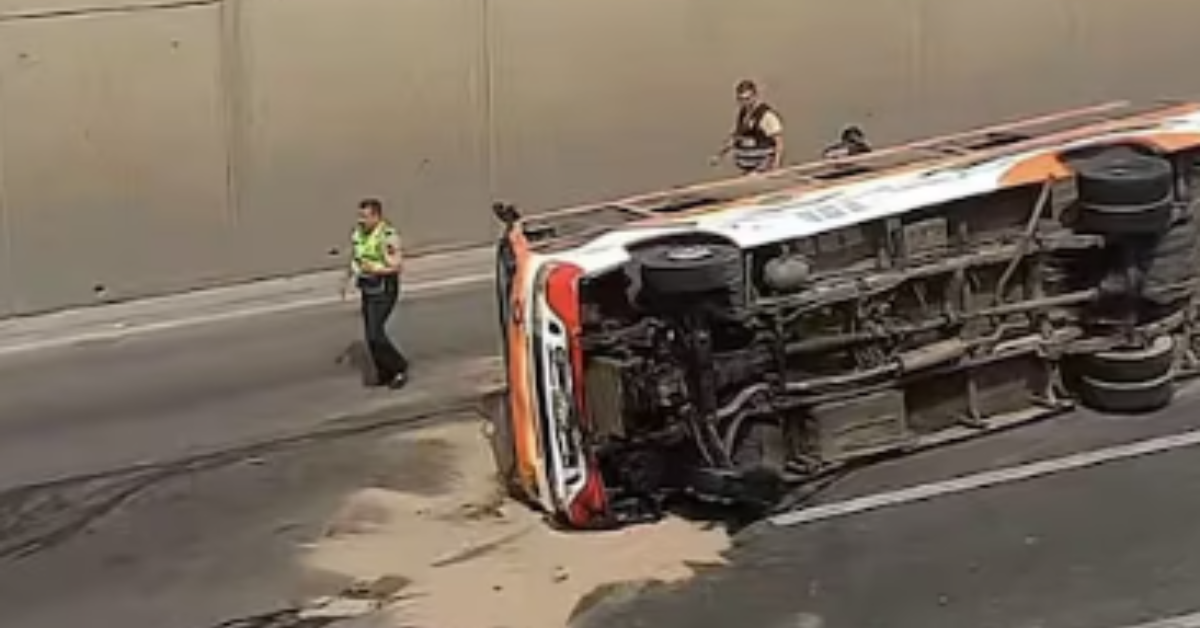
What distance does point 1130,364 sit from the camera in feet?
49.9

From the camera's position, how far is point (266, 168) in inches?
767

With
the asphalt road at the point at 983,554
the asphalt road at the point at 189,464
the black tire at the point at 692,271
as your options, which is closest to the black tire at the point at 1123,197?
the asphalt road at the point at 983,554

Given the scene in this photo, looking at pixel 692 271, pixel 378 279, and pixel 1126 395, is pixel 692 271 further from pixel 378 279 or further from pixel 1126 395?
pixel 378 279

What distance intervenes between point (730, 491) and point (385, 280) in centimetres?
401

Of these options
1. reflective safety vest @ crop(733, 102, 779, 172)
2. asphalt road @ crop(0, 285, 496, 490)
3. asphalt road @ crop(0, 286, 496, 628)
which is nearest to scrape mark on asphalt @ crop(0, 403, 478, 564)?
asphalt road @ crop(0, 286, 496, 628)

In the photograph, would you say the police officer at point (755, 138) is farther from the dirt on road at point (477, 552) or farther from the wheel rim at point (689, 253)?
the wheel rim at point (689, 253)

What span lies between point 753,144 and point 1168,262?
4364 mm

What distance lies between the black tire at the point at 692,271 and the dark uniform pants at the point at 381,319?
3.57 m

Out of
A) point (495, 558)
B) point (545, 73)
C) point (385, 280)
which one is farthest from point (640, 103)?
point (495, 558)

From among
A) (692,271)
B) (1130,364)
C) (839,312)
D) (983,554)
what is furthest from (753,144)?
(983,554)

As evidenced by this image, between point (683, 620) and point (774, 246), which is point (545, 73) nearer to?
point (774, 246)

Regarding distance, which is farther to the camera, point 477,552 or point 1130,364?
point 1130,364

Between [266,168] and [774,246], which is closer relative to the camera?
[774,246]

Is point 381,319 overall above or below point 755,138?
below
